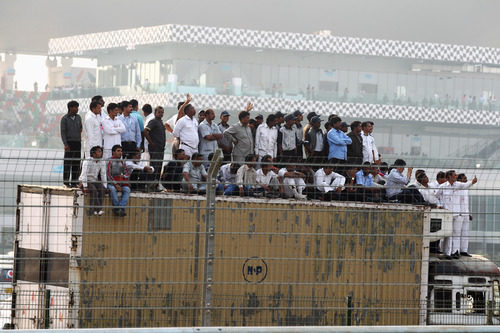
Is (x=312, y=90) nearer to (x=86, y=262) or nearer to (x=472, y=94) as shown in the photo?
(x=472, y=94)

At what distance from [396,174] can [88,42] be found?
3924 inches

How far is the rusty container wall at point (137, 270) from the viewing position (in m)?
9.87

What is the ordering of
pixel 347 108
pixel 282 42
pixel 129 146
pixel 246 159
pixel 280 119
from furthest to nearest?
pixel 347 108
pixel 282 42
pixel 280 119
pixel 129 146
pixel 246 159

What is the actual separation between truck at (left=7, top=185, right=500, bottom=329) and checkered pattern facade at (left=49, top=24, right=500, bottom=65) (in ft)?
288

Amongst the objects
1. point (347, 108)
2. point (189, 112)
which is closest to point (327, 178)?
point (189, 112)

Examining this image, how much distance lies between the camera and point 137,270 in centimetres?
984

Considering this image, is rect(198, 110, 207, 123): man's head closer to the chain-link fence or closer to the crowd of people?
the crowd of people

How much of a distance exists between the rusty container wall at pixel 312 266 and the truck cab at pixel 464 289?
26.7 inches

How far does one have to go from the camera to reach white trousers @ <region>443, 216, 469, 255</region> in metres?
13.0

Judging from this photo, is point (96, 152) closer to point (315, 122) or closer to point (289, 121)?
point (289, 121)

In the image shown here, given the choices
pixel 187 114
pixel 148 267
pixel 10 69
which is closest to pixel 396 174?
pixel 187 114

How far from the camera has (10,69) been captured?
4441 inches

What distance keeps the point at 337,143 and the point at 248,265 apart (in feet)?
16.6

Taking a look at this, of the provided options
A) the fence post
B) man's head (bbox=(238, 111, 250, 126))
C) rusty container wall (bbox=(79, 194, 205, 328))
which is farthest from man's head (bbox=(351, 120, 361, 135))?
the fence post
